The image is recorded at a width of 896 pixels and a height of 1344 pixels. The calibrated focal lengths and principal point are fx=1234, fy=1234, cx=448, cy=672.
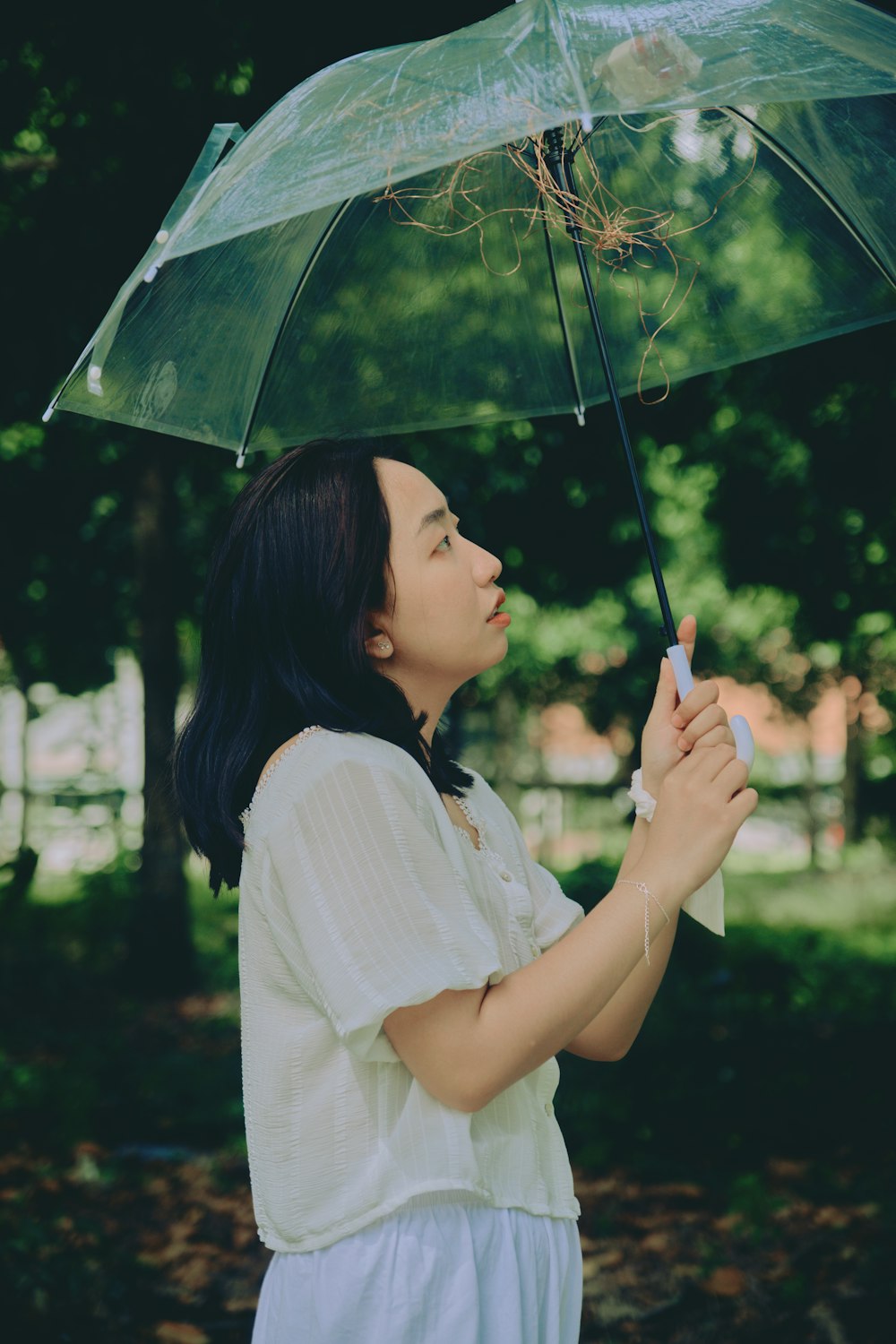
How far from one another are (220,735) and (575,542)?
6194mm

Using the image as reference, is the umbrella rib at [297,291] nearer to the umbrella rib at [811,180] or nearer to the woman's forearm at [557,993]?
the umbrella rib at [811,180]

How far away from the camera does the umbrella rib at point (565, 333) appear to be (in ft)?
9.19

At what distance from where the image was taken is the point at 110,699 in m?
13.5

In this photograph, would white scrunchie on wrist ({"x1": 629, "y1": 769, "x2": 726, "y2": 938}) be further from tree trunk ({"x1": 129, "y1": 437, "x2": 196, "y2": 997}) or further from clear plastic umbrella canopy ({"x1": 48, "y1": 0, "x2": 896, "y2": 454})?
tree trunk ({"x1": 129, "y1": 437, "x2": 196, "y2": 997})

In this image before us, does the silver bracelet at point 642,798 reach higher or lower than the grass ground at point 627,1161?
higher

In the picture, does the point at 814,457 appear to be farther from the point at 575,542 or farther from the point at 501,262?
the point at 501,262

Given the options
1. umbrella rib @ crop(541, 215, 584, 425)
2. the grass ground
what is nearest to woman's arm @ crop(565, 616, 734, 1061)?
umbrella rib @ crop(541, 215, 584, 425)

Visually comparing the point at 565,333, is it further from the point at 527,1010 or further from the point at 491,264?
the point at 527,1010

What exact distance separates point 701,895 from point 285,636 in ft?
2.53

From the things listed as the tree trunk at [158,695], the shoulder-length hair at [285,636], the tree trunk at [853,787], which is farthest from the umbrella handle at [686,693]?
the tree trunk at [853,787]

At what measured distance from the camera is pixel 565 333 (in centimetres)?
293

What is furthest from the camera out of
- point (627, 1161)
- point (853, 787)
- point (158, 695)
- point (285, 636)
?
point (853, 787)

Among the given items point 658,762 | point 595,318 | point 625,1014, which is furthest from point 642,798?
point 595,318

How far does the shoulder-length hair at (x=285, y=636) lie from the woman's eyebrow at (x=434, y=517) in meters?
0.06
